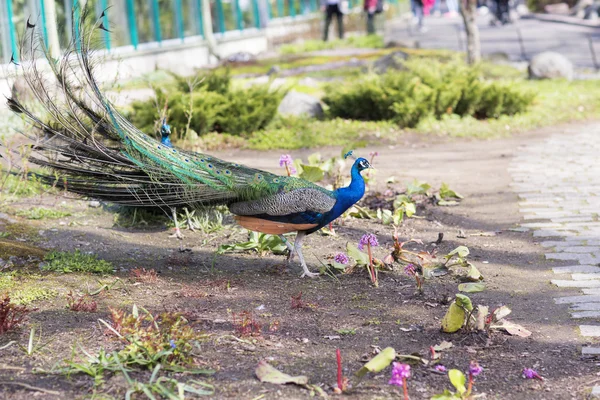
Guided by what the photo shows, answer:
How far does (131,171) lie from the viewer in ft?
17.5

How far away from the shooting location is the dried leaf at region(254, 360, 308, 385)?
3.79 m

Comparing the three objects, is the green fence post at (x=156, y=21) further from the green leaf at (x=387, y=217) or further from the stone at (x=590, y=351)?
the stone at (x=590, y=351)

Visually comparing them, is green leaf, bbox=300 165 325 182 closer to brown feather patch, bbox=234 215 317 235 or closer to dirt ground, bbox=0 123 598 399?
dirt ground, bbox=0 123 598 399

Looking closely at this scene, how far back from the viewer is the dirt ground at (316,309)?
396cm

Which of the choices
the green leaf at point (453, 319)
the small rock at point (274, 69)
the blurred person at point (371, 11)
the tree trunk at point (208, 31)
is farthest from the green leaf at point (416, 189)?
the blurred person at point (371, 11)

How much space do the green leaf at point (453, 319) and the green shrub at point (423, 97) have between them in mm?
7710

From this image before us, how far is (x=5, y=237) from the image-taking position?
616 cm

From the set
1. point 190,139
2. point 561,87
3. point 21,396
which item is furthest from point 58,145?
point 561,87

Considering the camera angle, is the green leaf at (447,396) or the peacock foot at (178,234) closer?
the green leaf at (447,396)

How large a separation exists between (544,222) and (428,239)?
1.25m

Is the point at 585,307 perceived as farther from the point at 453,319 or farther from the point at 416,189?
the point at 416,189

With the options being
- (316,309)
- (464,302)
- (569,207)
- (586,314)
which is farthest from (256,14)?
(464,302)

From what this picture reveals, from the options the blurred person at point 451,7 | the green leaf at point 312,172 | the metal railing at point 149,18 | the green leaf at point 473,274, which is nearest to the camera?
the green leaf at point 473,274

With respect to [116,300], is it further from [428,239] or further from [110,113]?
[428,239]
